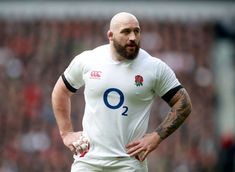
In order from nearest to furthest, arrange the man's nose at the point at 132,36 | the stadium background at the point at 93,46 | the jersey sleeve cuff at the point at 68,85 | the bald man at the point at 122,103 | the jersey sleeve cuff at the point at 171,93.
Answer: the man's nose at the point at 132,36 → the bald man at the point at 122,103 → the jersey sleeve cuff at the point at 171,93 → the jersey sleeve cuff at the point at 68,85 → the stadium background at the point at 93,46

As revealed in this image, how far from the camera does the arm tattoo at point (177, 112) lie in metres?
8.46

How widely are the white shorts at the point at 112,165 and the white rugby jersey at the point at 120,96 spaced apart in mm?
50

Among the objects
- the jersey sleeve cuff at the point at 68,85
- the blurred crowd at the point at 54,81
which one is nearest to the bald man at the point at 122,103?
the jersey sleeve cuff at the point at 68,85

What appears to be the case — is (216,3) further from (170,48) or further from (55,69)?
(55,69)

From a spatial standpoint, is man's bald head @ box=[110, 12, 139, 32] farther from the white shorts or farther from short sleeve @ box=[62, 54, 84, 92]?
the white shorts

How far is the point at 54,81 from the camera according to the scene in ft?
86.6

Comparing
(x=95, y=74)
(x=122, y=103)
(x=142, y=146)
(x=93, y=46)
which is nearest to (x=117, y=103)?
(x=122, y=103)

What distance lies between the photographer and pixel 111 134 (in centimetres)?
836

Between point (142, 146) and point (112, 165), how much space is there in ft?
1.01

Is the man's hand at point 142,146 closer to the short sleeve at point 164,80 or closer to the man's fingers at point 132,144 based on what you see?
the man's fingers at point 132,144

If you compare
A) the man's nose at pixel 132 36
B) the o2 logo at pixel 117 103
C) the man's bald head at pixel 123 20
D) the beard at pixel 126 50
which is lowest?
the o2 logo at pixel 117 103

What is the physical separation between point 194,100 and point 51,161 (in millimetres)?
5530

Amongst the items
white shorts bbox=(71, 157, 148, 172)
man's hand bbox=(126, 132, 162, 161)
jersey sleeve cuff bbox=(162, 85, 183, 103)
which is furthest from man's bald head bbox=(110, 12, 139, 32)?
white shorts bbox=(71, 157, 148, 172)

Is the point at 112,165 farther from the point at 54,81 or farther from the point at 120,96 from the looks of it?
the point at 54,81
